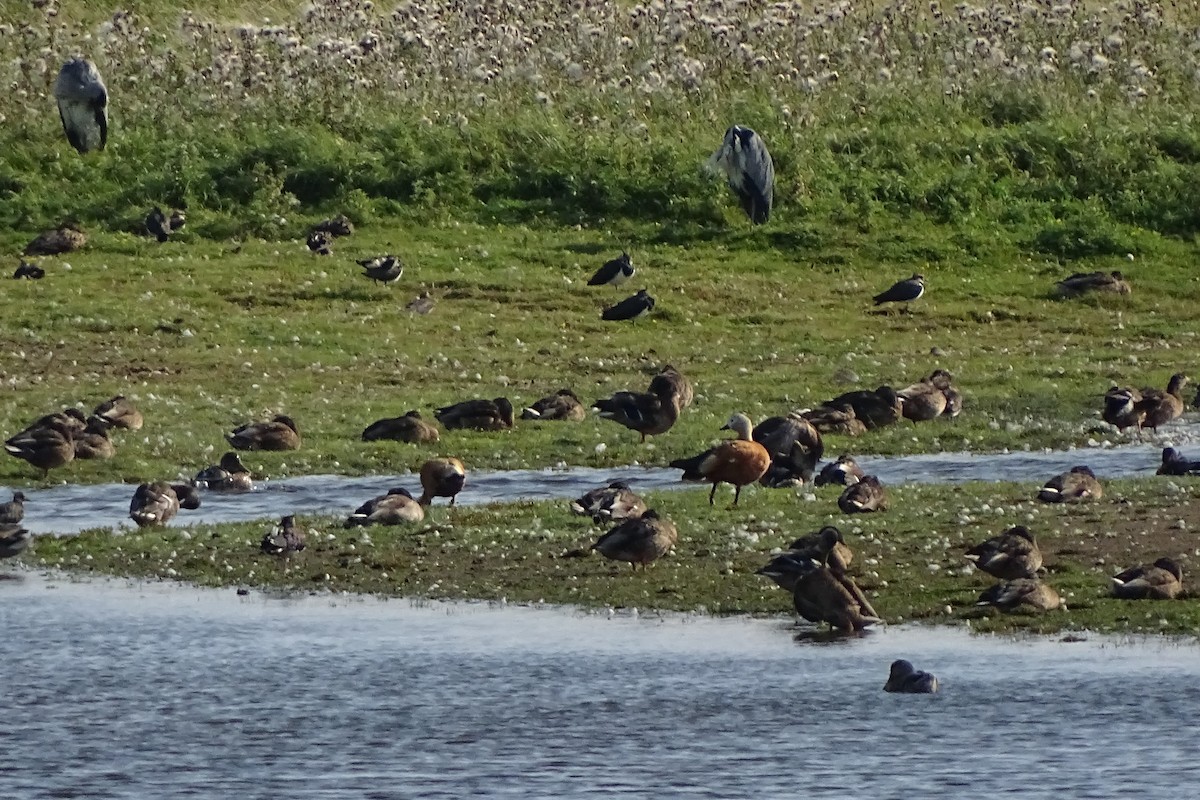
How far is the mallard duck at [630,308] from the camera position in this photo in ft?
86.6

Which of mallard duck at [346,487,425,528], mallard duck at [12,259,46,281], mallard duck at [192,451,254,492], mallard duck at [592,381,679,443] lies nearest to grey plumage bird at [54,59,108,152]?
mallard duck at [12,259,46,281]

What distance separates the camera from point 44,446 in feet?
61.8

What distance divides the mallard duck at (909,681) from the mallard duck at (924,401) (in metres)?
9.35

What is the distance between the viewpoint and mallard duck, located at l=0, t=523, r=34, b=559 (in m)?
15.8

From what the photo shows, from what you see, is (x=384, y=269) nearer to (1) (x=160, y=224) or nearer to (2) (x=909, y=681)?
(1) (x=160, y=224)

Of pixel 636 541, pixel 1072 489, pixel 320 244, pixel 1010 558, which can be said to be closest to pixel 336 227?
pixel 320 244

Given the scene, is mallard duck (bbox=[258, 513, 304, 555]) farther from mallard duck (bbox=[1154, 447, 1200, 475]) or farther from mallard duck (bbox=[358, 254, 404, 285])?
mallard duck (bbox=[358, 254, 404, 285])

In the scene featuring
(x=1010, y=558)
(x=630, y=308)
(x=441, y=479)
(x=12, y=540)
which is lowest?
(x=1010, y=558)

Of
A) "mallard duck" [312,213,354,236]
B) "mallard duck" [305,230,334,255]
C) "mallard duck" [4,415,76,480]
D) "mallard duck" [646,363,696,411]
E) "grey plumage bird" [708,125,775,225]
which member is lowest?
"mallard duck" [4,415,76,480]

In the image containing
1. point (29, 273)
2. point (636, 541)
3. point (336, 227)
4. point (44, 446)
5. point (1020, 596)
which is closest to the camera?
point (1020, 596)

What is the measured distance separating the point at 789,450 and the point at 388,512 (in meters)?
3.64

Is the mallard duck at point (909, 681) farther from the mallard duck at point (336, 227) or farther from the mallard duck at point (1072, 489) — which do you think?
the mallard duck at point (336, 227)

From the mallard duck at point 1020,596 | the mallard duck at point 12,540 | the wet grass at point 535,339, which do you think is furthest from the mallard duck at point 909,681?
the wet grass at point 535,339

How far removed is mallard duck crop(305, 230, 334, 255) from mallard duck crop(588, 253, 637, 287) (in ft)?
11.6
